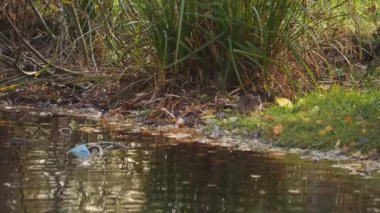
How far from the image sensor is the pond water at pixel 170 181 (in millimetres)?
4262

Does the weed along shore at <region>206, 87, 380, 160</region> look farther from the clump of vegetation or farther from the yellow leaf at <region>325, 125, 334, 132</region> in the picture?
the clump of vegetation

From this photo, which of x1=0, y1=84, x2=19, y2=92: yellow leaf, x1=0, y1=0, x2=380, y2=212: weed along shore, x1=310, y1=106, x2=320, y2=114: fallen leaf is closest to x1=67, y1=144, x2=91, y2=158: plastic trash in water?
x1=0, y1=0, x2=380, y2=212: weed along shore

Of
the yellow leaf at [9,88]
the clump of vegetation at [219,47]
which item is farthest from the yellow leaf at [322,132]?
the yellow leaf at [9,88]

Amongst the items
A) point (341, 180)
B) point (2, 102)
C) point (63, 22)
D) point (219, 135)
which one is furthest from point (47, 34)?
point (341, 180)

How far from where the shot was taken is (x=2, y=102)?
895 centimetres

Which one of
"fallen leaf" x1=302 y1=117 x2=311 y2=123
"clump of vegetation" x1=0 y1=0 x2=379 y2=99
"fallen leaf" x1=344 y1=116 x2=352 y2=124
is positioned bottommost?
"fallen leaf" x1=302 y1=117 x2=311 y2=123

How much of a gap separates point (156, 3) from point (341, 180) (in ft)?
12.2

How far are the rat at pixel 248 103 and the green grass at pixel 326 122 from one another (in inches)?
6.2

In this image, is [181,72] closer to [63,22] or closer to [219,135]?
[219,135]

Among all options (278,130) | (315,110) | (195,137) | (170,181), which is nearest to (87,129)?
(195,137)

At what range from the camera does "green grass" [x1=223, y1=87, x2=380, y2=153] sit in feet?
20.1

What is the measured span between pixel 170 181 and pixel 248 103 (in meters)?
2.86

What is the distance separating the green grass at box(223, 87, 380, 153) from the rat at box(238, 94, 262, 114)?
157mm

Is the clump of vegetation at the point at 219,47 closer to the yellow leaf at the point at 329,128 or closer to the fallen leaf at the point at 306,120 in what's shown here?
the fallen leaf at the point at 306,120
